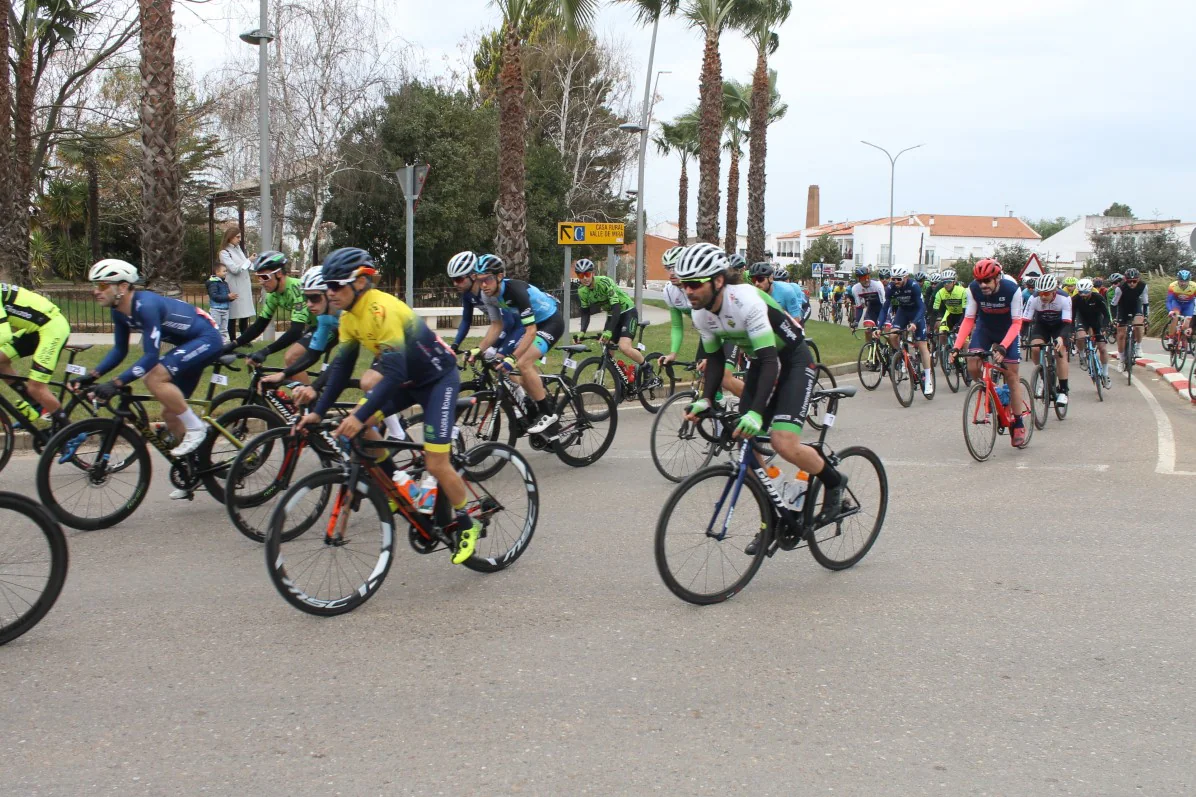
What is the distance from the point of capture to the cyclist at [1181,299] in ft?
59.5

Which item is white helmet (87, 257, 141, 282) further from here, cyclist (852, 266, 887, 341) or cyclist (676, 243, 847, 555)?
cyclist (852, 266, 887, 341)

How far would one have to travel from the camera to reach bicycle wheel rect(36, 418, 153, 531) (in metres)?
6.34

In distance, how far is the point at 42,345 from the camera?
24.8 ft

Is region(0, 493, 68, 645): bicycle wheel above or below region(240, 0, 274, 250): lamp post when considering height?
below

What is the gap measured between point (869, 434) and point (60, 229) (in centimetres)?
3426

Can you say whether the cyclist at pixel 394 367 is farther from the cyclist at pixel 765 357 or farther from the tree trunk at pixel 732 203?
the tree trunk at pixel 732 203

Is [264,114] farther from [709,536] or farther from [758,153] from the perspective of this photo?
[758,153]

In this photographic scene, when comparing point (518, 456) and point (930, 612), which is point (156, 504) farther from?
point (930, 612)

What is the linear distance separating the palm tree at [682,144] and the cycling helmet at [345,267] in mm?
49198

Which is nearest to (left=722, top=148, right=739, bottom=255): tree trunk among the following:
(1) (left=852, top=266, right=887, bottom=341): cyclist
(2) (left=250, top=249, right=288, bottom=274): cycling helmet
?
(1) (left=852, top=266, right=887, bottom=341): cyclist

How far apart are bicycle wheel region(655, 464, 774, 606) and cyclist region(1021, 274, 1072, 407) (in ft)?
25.6

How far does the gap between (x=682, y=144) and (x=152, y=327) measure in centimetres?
5472

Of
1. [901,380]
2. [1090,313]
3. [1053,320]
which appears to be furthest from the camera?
[1090,313]

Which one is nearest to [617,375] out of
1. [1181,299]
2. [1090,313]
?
[1090,313]
